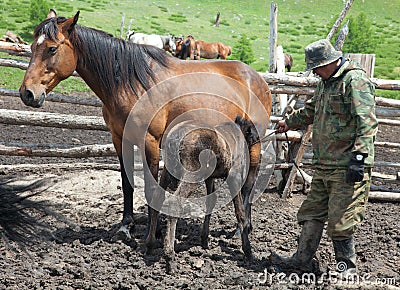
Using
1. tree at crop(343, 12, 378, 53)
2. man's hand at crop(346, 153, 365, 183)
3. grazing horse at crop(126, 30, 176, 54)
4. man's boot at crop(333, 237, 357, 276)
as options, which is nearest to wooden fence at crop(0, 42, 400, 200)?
man's boot at crop(333, 237, 357, 276)

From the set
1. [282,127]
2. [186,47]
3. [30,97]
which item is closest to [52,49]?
[30,97]

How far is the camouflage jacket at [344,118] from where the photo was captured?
148 inches

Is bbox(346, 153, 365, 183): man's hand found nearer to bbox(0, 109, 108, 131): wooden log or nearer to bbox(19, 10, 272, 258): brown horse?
bbox(19, 10, 272, 258): brown horse

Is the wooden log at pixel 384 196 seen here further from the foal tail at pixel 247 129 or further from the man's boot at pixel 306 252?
the man's boot at pixel 306 252

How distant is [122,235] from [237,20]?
3507 cm

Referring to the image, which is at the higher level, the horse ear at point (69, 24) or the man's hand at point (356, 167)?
the horse ear at point (69, 24)

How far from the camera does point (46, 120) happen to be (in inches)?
249

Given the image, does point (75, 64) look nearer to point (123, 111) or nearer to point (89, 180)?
point (123, 111)

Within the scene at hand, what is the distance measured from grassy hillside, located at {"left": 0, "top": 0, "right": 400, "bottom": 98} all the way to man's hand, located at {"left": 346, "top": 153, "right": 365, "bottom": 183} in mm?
19027

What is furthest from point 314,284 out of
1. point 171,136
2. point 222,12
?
point 222,12

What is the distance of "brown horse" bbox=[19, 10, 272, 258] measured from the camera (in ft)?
14.9

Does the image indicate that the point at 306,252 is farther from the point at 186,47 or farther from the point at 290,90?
the point at 186,47

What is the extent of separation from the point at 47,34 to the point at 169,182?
1.65 m

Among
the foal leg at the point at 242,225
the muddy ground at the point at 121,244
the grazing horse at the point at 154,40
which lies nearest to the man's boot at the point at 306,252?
the muddy ground at the point at 121,244
